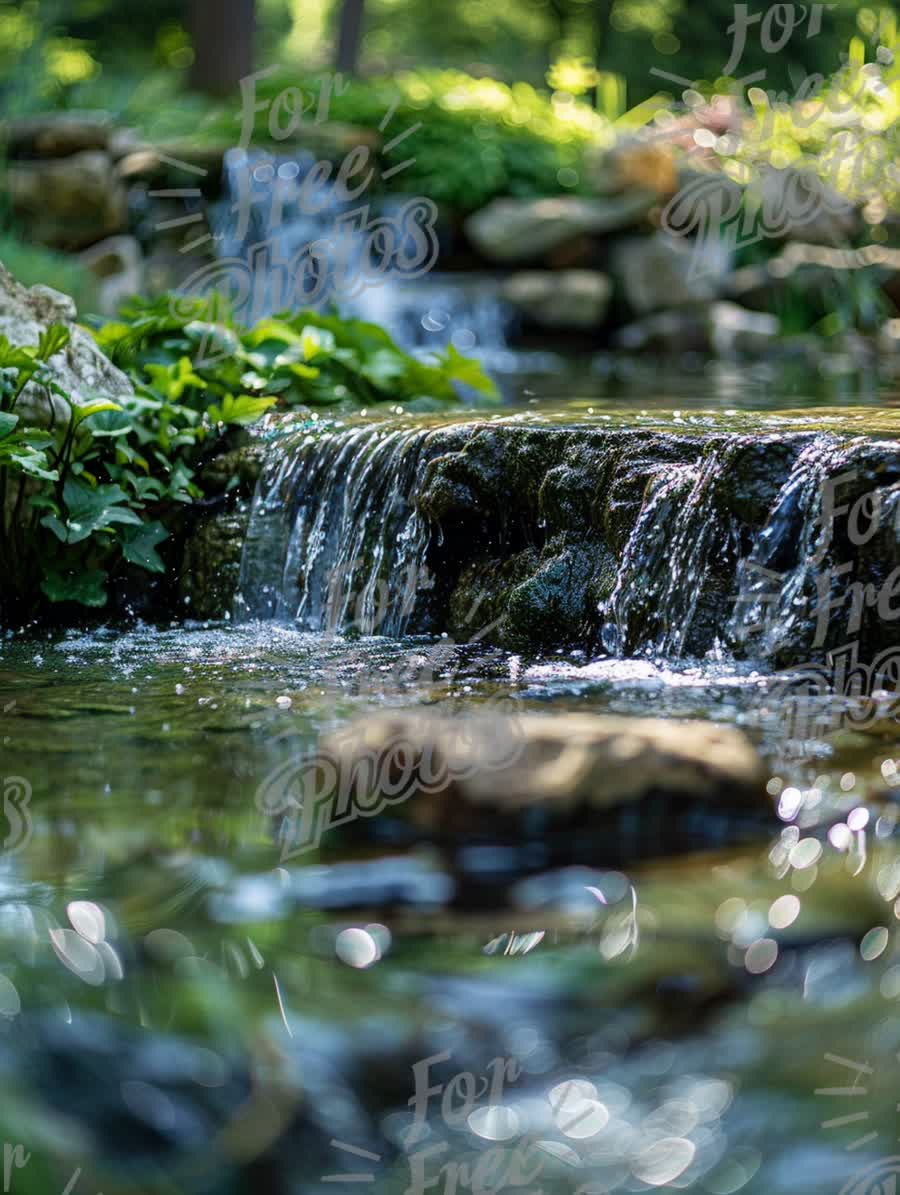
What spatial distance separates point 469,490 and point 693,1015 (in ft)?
8.93

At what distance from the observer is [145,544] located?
470 centimetres

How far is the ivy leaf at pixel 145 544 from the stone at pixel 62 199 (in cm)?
599

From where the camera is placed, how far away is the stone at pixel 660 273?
10852mm

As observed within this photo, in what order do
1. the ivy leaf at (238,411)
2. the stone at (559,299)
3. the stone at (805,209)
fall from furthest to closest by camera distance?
the stone at (805,209)
the stone at (559,299)
the ivy leaf at (238,411)

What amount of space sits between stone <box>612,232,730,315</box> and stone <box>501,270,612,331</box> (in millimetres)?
278

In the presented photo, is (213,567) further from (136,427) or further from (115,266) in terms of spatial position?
(115,266)

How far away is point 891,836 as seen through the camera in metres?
2.50

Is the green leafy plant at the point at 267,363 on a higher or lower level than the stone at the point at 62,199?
lower

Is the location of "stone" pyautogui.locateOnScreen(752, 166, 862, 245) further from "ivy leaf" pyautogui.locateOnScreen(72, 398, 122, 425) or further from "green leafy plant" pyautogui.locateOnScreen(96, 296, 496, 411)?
"ivy leaf" pyautogui.locateOnScreen(72, 398, 122, 425)

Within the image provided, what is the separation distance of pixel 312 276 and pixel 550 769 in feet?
29.2

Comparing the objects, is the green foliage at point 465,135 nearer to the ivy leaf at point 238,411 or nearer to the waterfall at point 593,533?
the ivy leaf at point 238,411

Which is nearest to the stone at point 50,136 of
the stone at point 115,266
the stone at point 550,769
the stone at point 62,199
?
the stone at point 62,199

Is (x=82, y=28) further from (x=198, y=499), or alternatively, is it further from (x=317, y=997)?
(x=317, y=997)

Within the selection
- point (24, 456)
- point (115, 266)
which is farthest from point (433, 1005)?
point (115, 266)
